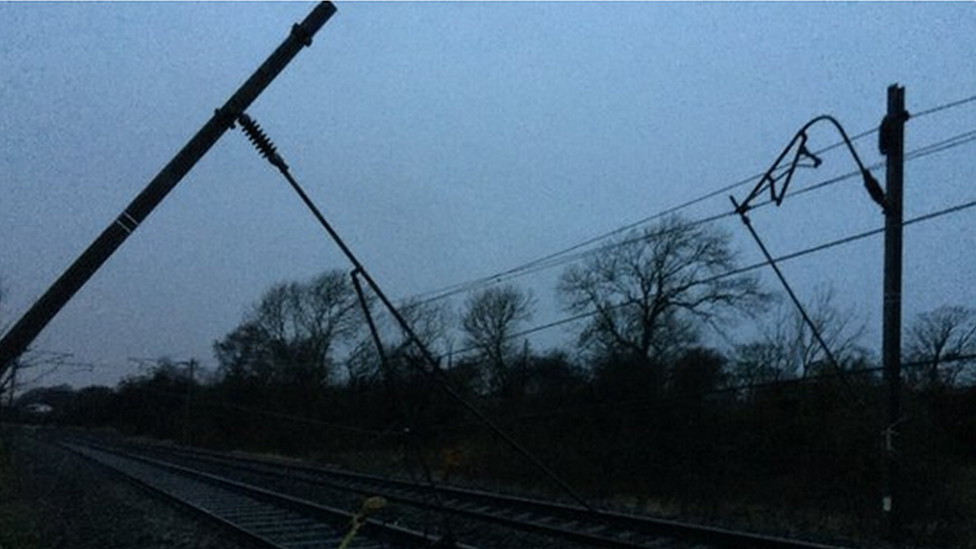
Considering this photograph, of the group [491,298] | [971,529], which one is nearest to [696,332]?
[491,298]

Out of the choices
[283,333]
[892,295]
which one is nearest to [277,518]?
[892,295]

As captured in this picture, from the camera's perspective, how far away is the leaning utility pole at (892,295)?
A: 1669cm

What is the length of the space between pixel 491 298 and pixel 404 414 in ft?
181

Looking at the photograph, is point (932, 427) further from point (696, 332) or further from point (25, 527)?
point (696, 332)

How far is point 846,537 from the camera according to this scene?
55.4ft

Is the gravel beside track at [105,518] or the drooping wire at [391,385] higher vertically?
the drooping wire at [391,385]

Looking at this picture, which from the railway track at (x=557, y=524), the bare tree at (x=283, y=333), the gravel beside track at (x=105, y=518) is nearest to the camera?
the railway track at (x=557, y=524)

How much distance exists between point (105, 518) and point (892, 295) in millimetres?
14798

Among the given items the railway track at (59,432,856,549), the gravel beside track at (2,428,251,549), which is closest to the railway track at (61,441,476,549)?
the gravel beside track at (2,428,251,549)

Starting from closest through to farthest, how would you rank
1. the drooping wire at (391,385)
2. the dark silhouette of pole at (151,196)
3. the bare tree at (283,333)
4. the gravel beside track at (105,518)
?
the dark silhouette of pole at (151,196), the drooping wire at (391,385), the gravel beside track at (105,518), the bare tree at (283,333)

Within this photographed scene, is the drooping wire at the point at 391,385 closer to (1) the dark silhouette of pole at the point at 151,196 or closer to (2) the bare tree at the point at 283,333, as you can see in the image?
(1) the dark silhouette of pole at the point at 151,196

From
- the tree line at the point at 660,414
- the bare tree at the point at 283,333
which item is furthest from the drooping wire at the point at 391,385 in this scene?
the bare tree at the point at 283,333

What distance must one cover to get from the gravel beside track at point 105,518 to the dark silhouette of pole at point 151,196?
5.81 meters

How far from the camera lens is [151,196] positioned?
9961 mm
